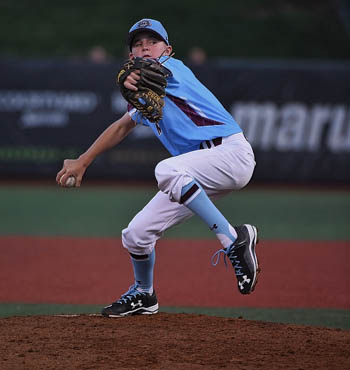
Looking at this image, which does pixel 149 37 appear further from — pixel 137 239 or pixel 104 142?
pixel 137 239

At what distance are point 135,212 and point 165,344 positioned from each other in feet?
24.4

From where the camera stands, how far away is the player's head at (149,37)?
494 centimetres

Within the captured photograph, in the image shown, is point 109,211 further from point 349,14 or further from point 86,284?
point 349,14

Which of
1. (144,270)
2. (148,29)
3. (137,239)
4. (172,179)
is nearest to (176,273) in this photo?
(144,270)

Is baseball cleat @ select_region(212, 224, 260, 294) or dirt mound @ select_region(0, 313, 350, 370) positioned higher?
baseball cleat @ select_region(212, 224, 260, 294)

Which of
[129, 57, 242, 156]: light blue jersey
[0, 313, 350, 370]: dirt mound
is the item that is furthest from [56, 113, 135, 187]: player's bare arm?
[0, 313, 350, 370]: dirt mound

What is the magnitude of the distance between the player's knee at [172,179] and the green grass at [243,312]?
1.73 m

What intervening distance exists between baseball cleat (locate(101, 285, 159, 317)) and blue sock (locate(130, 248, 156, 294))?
0.04 meters

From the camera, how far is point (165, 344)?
15.4ft

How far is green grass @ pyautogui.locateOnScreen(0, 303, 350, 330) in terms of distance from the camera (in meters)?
6.04

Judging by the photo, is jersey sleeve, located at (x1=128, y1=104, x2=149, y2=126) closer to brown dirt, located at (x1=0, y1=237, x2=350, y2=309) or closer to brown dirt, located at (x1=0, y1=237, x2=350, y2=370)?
brown dirt, located at (x1=0, y1=237, x2=350, y2=370)

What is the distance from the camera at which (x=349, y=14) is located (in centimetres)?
2150

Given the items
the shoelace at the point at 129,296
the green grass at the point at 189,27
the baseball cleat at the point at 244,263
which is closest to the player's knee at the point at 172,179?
the baseball cleat at the point at 244,263

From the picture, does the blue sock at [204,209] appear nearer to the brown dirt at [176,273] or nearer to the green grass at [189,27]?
the brown dirt at [176,273]
